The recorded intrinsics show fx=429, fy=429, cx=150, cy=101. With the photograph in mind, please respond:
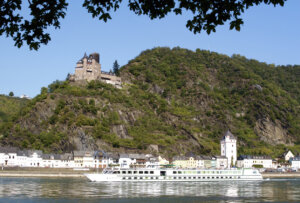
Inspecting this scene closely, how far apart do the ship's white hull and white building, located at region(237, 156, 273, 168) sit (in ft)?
116

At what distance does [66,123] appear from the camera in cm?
9394

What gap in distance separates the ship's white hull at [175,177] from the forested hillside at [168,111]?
106ft

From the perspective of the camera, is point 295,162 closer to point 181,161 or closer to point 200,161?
point 200,161

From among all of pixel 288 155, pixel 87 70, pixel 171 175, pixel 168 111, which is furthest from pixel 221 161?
pixel 87 70

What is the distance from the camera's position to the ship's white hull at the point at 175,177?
5875cm

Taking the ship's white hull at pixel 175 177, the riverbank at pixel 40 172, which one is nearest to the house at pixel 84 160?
the riverbank at pixel 40 172

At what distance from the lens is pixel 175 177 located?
200 feet

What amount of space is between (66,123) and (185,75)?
209 feet

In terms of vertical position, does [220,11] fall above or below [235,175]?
above

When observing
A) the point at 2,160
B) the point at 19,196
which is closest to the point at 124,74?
the point at 2,160

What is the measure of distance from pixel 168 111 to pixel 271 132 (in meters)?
31.0

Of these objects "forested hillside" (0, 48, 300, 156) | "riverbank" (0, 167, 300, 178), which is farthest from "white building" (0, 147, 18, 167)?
"riverbank" (0, 167, 300, 178)

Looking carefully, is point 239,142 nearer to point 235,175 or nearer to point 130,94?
point 130,94

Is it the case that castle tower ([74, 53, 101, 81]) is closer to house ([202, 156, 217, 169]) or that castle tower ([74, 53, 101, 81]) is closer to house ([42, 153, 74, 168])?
house ([42, 153, 74, 168])
